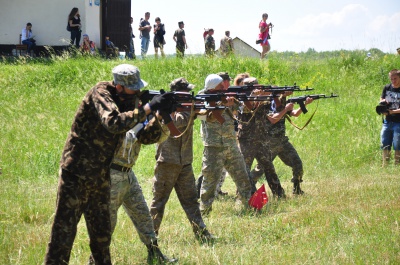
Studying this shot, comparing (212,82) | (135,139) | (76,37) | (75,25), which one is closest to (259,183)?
(212,82)

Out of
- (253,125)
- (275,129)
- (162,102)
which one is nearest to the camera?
(162,102)

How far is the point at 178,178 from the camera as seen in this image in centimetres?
823

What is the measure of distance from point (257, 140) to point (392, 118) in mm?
3721

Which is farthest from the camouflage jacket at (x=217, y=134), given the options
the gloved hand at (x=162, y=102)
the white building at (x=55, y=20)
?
the white building at (x=55, y=20)

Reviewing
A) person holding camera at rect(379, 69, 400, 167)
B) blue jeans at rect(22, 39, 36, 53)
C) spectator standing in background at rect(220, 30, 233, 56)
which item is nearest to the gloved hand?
person holding camera at rect(379, 69, 400, 167)

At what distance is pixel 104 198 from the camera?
20.7 ft

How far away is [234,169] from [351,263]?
3.23 meters

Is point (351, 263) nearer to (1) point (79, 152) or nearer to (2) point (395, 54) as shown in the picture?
(1) point (79, 152)

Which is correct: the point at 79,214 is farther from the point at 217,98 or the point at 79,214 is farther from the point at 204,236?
the point at 204,236

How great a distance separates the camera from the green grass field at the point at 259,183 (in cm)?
733

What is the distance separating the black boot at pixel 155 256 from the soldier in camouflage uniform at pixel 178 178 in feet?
3.30

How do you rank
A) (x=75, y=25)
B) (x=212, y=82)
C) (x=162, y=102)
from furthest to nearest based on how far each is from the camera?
(x=75, y=25), (x=212, y=82), (x=162, y=102)

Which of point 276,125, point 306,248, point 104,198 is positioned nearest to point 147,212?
point 104,198

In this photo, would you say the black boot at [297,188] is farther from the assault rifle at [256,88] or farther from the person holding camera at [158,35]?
the person holding camera at [158,35]
